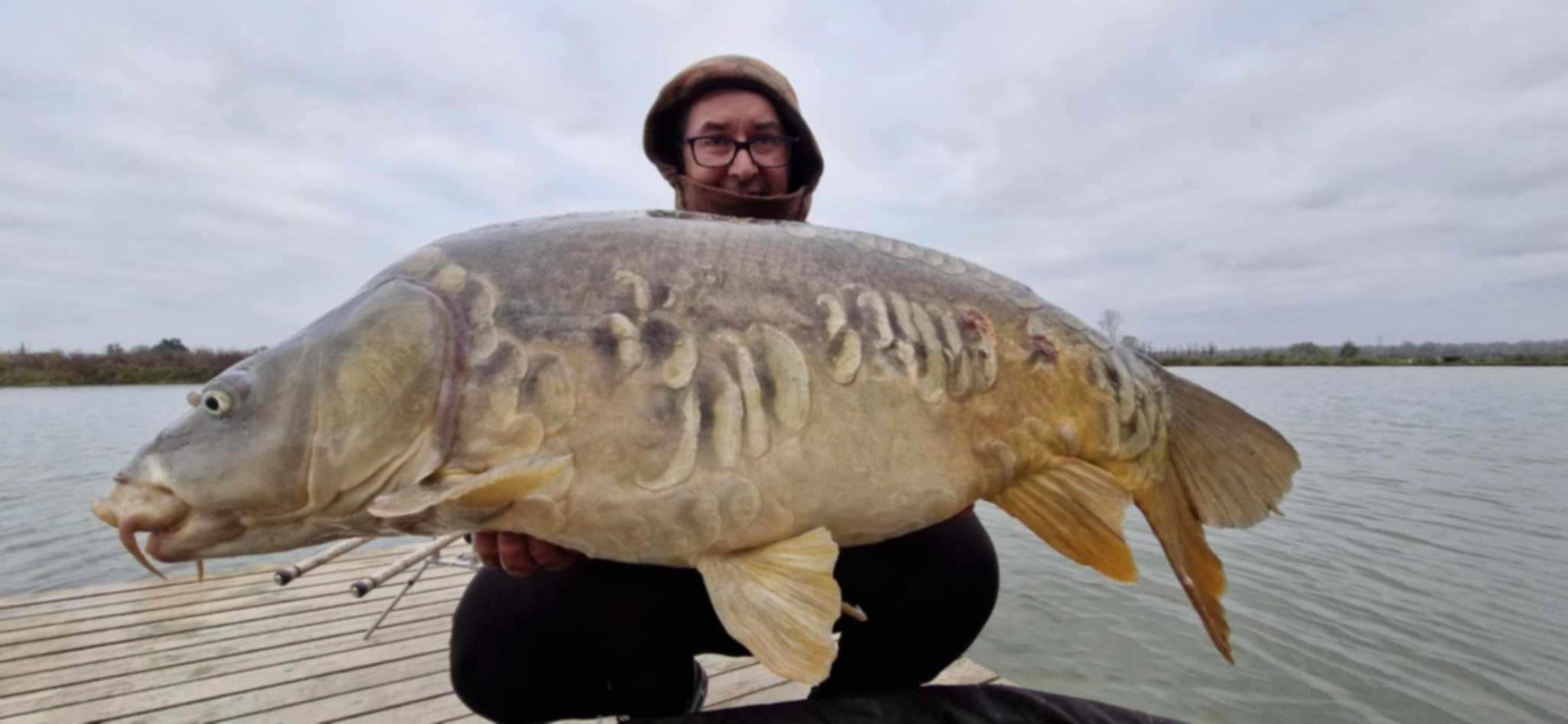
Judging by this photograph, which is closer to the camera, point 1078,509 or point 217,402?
point 217,402

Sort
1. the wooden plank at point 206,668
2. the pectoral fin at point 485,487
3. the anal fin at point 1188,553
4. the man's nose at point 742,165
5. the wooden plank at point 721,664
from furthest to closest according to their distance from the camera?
the wooden plank at point 721,664 → the wooden plank at point 206,668 → the man's nose at point 742,165 → the anal fin at point 1188,553 → the pectoral fin at point 485,487

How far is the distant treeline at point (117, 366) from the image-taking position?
821 inches

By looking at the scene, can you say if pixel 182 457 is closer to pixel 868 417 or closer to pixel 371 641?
pixel 868 417

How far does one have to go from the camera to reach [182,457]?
112 cm

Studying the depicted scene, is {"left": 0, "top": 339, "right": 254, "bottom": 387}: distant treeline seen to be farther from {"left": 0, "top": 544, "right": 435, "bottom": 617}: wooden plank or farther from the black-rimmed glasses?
the black-rimmed glasses

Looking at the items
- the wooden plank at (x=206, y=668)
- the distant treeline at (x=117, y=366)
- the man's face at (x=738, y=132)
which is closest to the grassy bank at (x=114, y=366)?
the distant treeline at (x=117, y=366)

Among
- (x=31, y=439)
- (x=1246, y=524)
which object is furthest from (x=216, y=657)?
(x=31, y=439)

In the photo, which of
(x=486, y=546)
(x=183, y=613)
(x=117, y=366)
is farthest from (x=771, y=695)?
(x=117, y=366)

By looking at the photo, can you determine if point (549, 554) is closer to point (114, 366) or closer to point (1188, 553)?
point (1188, 553)

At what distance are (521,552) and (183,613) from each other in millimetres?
3276

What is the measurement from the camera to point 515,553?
4.54 feet

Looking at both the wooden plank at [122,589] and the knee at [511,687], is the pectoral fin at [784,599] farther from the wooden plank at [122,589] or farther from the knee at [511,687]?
the wooden plank at [122,589]

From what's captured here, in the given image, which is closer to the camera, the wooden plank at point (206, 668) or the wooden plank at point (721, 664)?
the wooden plank at point (206, 668)

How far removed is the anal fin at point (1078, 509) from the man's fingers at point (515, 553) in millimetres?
823
